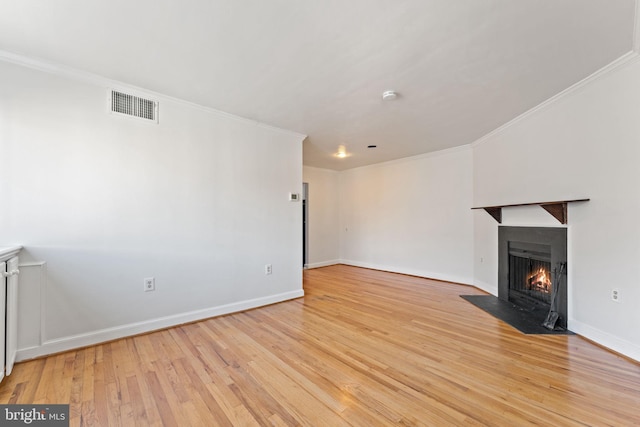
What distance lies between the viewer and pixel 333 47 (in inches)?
81.0

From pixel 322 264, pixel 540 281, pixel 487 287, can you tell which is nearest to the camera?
pixel 540 281

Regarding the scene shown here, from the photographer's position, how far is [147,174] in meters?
2.80

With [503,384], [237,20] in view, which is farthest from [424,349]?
[237,20]

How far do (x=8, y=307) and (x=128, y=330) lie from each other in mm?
927

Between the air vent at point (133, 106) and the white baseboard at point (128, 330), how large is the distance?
207cm

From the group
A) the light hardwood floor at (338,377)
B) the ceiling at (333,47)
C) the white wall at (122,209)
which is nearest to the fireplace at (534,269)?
the light hardwood floor at (338,377)

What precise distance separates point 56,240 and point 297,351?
2272mm

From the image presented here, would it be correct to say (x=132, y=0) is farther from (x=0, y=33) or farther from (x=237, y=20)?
(x=0, y=33)

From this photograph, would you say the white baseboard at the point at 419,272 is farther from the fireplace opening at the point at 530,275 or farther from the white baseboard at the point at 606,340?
the white baseboard at the point at 606,340

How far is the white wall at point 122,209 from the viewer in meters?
2.27

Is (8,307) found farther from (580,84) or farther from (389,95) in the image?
(580,84)

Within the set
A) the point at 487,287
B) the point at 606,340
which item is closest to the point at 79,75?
the point at 606,340

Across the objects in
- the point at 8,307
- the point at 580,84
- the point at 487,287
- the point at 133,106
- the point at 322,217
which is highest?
the point at 580,84

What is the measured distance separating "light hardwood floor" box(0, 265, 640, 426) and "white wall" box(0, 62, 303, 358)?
0.34 m
